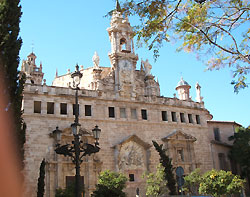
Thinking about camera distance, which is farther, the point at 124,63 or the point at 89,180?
the point at 124,63

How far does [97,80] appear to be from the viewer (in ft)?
93.5

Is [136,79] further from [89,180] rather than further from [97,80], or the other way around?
[89,180]

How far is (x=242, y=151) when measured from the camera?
103ft

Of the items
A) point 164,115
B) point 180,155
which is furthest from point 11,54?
point 180,155

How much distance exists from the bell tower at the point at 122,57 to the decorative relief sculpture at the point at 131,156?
480 cm

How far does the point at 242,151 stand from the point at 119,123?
1306 centimetres

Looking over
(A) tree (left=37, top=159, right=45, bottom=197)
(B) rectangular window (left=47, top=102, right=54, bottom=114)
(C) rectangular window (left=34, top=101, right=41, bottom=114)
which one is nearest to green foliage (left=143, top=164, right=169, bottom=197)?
(A) tree (left=37, top=159, right=45, bottom=197)

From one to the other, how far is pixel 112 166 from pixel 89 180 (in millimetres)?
2409

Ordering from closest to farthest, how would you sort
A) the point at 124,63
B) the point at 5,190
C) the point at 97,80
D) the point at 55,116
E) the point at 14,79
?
the point at 14,79
the point at 5,190
the point at 55,116
the point at 97,80
the point at 124,63

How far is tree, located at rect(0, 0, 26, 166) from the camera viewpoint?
47.8 feet

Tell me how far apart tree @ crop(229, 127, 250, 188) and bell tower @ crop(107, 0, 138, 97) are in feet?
40.5

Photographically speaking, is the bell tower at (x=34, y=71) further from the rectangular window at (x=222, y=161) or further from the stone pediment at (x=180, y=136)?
the rectangular window at (x=222, y=161)

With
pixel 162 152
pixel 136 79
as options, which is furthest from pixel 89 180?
pixel 136 79

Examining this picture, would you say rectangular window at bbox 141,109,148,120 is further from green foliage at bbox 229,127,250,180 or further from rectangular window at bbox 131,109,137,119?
green foliage at bbox 229,127,250,180
